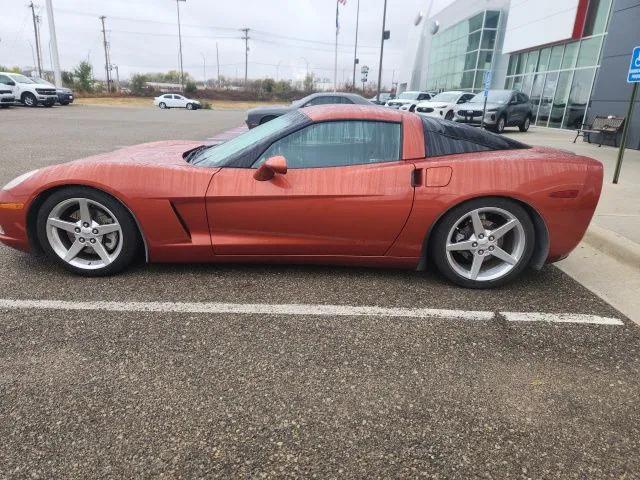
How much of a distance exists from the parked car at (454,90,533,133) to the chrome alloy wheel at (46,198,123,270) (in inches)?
613

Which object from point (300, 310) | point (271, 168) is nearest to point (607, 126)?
point (271, 168)

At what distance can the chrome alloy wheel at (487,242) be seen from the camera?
126 inches

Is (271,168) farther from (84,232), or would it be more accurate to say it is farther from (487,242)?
(487,242)

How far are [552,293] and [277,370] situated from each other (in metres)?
2.13

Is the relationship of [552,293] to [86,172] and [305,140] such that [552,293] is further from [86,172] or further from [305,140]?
[86,172]

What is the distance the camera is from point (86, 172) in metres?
3.15

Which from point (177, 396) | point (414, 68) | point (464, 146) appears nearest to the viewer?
point (177, 396)

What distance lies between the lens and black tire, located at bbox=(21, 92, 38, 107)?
27.2 meters

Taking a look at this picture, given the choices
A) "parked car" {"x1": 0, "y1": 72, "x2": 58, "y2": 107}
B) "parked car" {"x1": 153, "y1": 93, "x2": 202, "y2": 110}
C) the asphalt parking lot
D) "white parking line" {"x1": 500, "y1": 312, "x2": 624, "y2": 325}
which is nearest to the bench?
the asphalt parking lot

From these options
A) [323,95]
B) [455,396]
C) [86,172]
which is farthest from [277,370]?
[323,95]

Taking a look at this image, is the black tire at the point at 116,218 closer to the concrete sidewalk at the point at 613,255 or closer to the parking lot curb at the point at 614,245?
the concrete sidewalk at the point at 613,255

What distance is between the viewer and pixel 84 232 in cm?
322

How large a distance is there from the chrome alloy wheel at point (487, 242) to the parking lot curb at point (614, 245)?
131 centimetres

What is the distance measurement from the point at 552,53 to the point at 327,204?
70.2 feet
